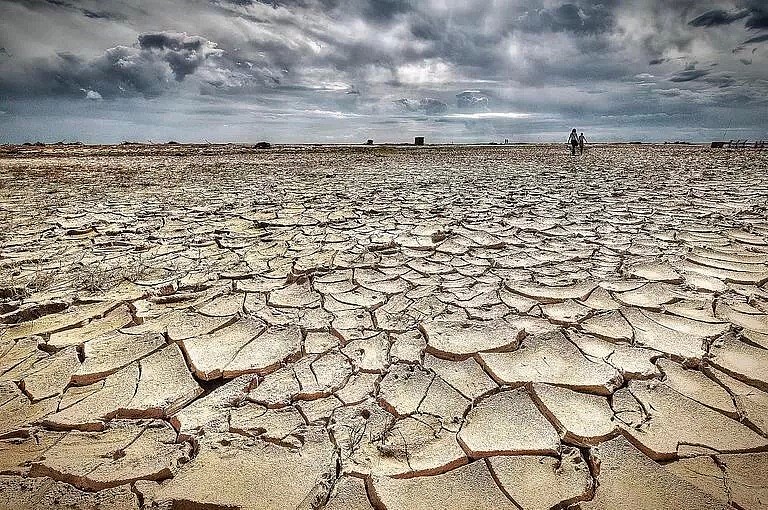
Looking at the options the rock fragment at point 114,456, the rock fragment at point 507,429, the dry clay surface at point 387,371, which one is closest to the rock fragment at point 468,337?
the dry clay surface at point 387,371

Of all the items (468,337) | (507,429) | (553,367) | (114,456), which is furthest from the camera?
(468,337)

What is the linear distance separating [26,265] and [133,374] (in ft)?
7.13

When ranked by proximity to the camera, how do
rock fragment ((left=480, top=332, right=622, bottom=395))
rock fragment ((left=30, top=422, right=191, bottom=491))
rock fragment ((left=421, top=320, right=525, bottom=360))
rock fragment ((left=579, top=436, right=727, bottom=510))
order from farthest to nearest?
1. rock fragment ((left=421, top=320, right=525, bottom=360))
2. rock fragment ((left=480, top=332, right=622, bottom=395))
3. rock fragment ((left=30, top=422, right=191, bottom=491))
4. rock fragment ((left=579, top=436, right=727, bottom=510))

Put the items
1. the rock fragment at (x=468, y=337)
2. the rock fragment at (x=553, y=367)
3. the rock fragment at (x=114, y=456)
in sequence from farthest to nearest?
the rock fragment at (x=468, y=337) < the rock fragment at (x=553, y=367) < the rock fragment at (x=114, y=456)

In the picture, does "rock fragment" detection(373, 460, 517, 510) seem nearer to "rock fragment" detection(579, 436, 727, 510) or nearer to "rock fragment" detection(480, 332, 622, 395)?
"rock fragment" detection(579, 436, 727, 510)

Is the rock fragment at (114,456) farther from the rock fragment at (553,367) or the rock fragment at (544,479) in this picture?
the rock fragment at (553,367)

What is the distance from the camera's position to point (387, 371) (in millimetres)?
1642

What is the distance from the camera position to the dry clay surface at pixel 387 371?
1136 mm

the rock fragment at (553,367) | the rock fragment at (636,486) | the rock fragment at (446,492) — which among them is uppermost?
the rock fragment at (553,367)

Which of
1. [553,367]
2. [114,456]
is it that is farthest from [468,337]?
[114,456]

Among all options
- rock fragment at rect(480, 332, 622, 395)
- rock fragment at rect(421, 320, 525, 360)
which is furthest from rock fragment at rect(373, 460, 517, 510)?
rock fragment at rect(421, 320, 525, 360)

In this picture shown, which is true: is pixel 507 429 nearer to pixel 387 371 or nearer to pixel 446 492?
pixel 446 492

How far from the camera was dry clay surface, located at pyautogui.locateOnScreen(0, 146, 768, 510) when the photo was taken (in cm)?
114

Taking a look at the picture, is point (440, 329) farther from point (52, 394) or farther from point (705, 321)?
point (52, 394)
